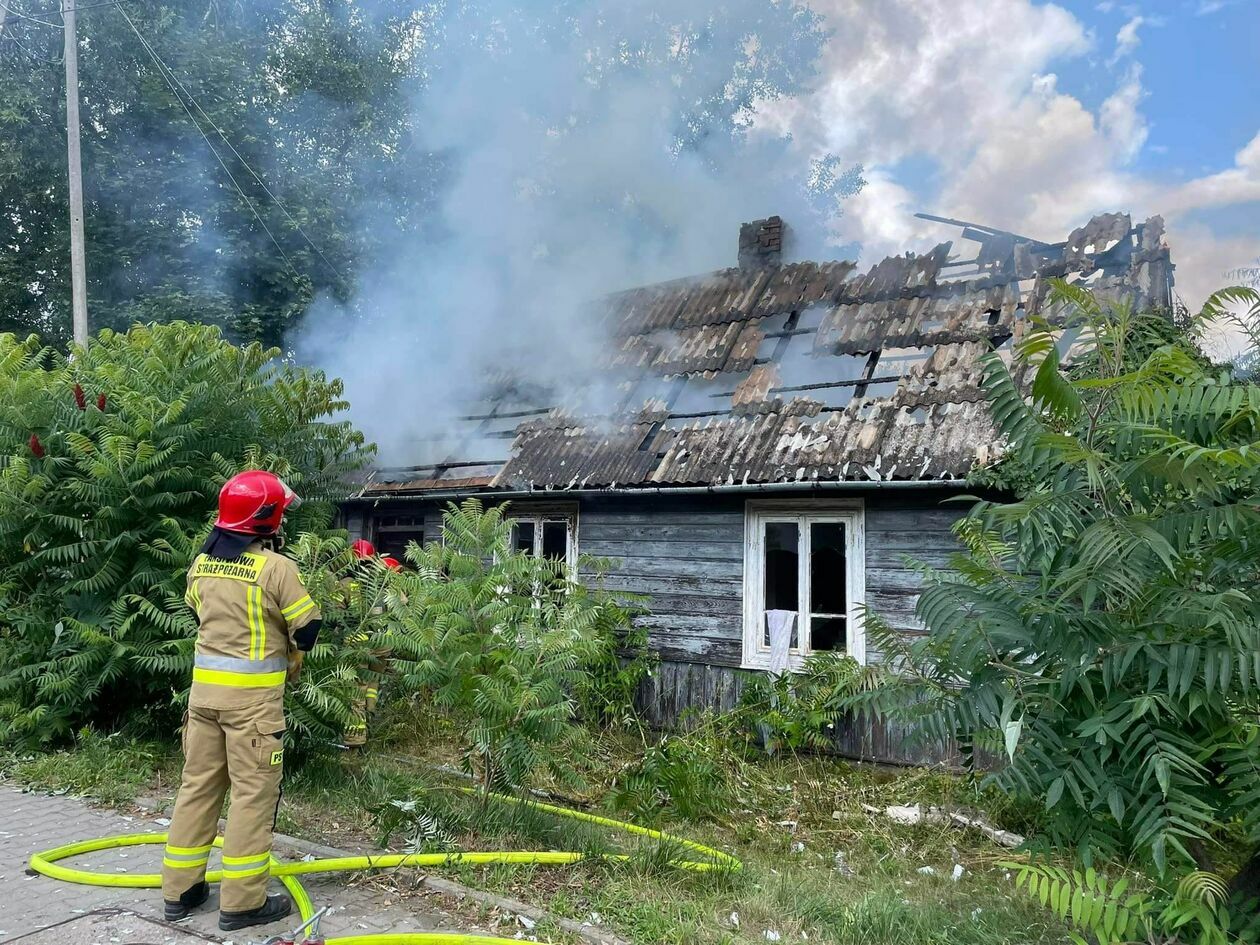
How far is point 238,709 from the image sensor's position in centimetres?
405

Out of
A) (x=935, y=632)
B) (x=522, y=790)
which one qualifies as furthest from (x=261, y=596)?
(x=935, y=632)

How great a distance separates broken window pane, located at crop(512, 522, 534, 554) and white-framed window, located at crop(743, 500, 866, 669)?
3.05m

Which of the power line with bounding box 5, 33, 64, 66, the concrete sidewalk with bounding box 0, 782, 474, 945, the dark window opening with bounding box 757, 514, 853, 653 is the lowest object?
the concrete sidewalk with bounding box 0, 782, 474, 945

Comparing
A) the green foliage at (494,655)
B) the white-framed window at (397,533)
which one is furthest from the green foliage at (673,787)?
the white-framed window at (397,533)

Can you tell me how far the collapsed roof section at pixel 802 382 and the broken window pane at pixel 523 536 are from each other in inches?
29.8

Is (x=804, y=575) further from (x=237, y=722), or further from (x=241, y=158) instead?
(x=241, y=158)

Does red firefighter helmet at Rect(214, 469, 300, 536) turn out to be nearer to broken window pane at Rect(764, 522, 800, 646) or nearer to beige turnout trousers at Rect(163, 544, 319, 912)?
beige turnout trousers at Rect(163, 544, 319, 912)

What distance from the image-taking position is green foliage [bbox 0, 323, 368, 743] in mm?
6875

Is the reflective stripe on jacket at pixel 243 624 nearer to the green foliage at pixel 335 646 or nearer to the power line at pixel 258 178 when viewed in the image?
the green foliage at pixel 335 646

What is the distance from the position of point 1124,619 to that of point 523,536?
796cm

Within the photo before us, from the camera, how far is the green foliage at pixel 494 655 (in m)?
4.93

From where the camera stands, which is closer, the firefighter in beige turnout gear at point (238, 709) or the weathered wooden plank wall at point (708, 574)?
the firefighter in beige turnout gear at point (238, 709)

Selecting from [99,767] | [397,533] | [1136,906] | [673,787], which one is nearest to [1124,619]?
[1136,906]

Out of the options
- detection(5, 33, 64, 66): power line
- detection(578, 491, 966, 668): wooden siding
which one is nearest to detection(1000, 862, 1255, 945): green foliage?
detection(578, 491, 966, 668): wooden siding
